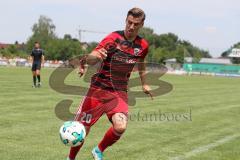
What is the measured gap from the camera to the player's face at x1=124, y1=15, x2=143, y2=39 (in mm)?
6707

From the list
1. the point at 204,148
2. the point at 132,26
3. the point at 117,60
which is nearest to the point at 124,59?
the point at 117,60

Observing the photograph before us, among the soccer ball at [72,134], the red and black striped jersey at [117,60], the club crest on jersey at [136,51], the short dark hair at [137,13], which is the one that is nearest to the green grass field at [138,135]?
the soccer ball at [72,134]

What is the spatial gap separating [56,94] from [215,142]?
32.7 ft

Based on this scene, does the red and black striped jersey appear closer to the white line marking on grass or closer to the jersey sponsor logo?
the jersey sponsor logo

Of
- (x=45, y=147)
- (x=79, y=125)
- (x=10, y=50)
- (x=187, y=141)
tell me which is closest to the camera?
(x=79, y=125)

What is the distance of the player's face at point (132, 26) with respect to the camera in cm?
671

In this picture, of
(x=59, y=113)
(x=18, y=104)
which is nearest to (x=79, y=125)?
(x=59, y=113)

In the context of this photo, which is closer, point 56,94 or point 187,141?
point 187,141

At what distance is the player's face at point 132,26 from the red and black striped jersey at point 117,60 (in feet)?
0.36

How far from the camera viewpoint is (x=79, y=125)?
22.1 ft

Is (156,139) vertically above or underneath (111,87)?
underneath

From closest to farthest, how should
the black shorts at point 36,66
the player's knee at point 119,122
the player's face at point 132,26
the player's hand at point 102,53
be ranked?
the player's hand at point 102,53
the player's face at point 132,26
the player's knee at point 119,122
the black shorts at point 36,66

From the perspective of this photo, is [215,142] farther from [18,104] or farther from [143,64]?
[18,104]

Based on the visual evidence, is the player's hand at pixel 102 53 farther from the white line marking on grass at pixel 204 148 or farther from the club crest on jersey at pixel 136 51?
the white line marking on grass at pixel 204 148
